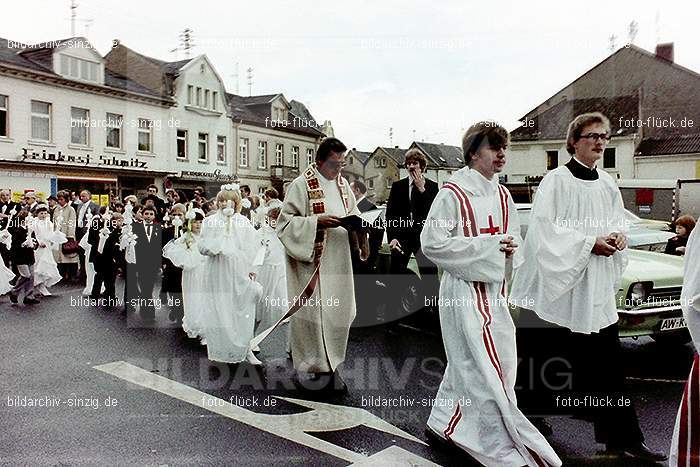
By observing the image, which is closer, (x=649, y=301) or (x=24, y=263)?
(x=649, y=301)

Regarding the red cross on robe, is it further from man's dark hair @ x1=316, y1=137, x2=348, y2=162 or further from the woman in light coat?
the woman in light coat

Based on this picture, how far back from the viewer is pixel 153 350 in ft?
24.7

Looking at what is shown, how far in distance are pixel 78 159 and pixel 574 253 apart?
26.8 m

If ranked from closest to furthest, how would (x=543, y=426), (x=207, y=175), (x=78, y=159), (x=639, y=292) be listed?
1. (x=543, y=426)
2. (x=639, y=292)
3. (x=78, y=159)
4. (x=207, y=175)

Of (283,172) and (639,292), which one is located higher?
(283,172)

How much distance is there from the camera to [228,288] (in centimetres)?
740

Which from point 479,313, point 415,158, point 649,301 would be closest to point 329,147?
point 415,158

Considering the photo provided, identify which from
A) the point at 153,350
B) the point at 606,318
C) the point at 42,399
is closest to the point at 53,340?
the point at 153,350

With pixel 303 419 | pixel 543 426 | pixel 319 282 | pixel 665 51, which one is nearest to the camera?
pixel 543 426

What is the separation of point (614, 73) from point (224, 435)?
151 feet

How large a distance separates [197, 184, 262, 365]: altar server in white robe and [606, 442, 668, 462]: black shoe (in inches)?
150

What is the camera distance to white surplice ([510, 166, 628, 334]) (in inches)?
171

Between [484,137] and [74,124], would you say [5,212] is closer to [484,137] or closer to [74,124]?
[484,137]

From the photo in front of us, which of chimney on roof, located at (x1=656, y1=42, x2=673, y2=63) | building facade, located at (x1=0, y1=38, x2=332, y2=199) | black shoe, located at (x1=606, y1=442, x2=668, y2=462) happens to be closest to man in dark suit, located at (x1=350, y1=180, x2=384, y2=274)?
black shoe, located at (x1=606, y1=442, x2=668, y2=462)
